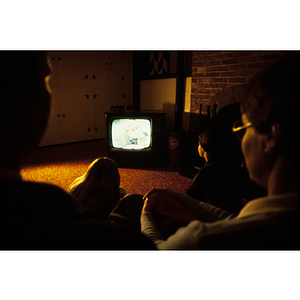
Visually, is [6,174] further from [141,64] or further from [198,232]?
[141,64]

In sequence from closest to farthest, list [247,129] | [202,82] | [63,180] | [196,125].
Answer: [247,129] < [202,82] < [196,125] < [63,180]

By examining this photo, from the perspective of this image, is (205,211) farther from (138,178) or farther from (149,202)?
(138,178)

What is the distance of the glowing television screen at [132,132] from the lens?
2621mm

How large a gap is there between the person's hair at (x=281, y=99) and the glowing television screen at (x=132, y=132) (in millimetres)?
2162

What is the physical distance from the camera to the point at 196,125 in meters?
1.70

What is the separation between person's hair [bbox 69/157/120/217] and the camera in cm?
106

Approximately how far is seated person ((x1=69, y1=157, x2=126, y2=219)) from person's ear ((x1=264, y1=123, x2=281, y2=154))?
0.78 metres

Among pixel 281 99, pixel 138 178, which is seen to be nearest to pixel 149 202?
pixel 281 99

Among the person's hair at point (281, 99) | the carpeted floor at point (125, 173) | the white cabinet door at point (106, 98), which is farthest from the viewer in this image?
the carpeted floor at point (125, 173)

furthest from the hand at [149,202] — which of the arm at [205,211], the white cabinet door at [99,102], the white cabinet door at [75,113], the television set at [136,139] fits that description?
the television set at [136,139]

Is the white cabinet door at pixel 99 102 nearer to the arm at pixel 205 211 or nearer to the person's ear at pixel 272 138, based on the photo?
the arm at pixel 205 211

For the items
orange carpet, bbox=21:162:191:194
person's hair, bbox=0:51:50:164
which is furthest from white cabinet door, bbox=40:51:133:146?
person's hair, bbox=0:51:50:164
